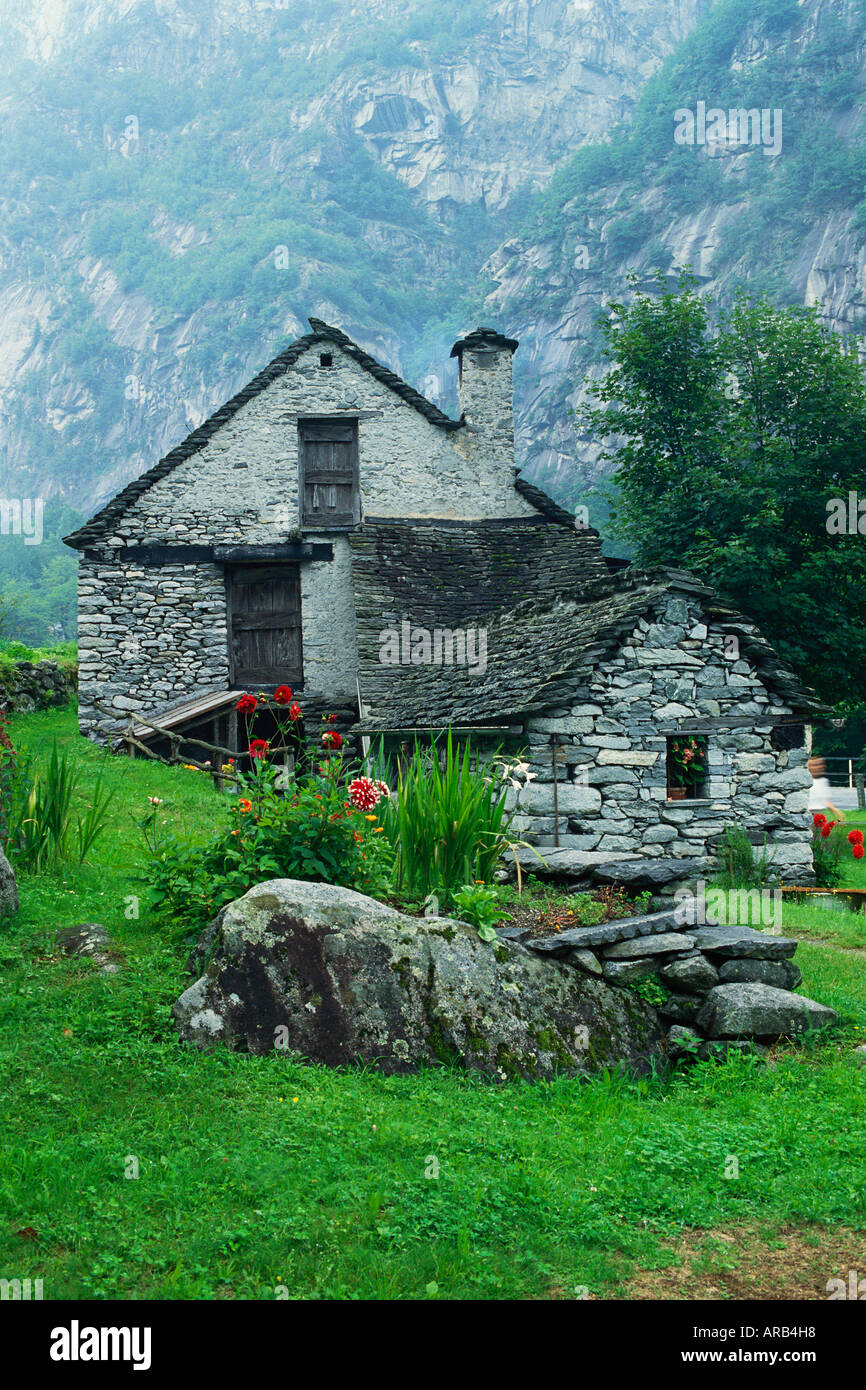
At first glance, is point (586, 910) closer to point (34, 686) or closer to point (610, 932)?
point (610, 932)

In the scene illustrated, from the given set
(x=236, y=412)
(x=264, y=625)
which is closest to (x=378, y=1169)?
(x=264, y=625)

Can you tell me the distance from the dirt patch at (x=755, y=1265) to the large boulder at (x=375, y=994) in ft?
5.52

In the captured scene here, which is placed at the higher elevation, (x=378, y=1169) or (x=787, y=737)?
(x=787, y=737)

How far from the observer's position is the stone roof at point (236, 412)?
18609 mm

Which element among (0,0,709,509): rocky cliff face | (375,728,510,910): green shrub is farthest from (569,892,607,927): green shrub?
(0,0,709,509): rocky cliff face

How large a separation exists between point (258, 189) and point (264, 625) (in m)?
96.1

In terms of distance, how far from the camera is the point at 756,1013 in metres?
6.68

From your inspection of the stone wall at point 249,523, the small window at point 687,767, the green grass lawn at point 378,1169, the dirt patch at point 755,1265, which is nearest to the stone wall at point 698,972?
the green grass lawn at point 378,1169

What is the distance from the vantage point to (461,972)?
6.03m

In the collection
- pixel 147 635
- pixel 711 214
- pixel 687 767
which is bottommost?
pixel 687 767

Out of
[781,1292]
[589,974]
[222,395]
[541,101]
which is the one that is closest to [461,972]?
[589,974]

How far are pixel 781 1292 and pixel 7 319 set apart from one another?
343 ft

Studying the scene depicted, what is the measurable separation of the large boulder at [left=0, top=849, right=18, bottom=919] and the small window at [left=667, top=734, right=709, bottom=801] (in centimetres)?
736

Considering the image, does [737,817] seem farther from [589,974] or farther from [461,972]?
[461,972]
